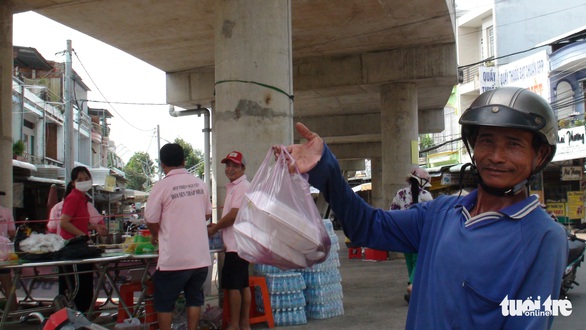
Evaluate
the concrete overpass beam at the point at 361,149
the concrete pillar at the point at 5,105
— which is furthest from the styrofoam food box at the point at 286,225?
the concrete overpass beam at the point at 361,149

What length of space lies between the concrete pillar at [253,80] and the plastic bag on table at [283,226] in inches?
163

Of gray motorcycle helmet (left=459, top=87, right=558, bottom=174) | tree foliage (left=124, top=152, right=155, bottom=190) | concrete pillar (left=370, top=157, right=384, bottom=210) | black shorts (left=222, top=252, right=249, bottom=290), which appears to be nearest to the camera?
gray motorcycle helmet (left=459, top=87, right=558, bottom=174)

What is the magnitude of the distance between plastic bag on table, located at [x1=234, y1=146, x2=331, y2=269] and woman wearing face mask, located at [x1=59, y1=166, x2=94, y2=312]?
13.7 ft

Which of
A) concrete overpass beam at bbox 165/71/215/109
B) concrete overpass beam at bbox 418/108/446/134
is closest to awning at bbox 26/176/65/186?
concrete overpass beam at bbox 165/71/215/109

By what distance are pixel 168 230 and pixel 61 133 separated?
1061 inches

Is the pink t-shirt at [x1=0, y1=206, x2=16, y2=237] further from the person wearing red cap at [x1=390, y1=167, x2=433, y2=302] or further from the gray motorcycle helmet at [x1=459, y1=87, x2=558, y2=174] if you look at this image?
the gray motorcycle helmet at [x1=459, y1=87, x2=558, y2=174]

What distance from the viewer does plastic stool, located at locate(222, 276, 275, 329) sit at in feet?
20.7

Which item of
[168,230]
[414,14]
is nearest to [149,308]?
[168,230]

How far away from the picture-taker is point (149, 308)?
629cm

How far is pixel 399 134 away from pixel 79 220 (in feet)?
31.0

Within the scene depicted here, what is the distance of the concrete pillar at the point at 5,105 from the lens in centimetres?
868

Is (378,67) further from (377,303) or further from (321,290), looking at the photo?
(321,290)

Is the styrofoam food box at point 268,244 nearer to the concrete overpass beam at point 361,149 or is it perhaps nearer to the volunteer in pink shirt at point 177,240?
the volunteer in pink shirt at point 177,240

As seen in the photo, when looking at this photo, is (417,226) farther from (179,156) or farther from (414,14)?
(414,14)
